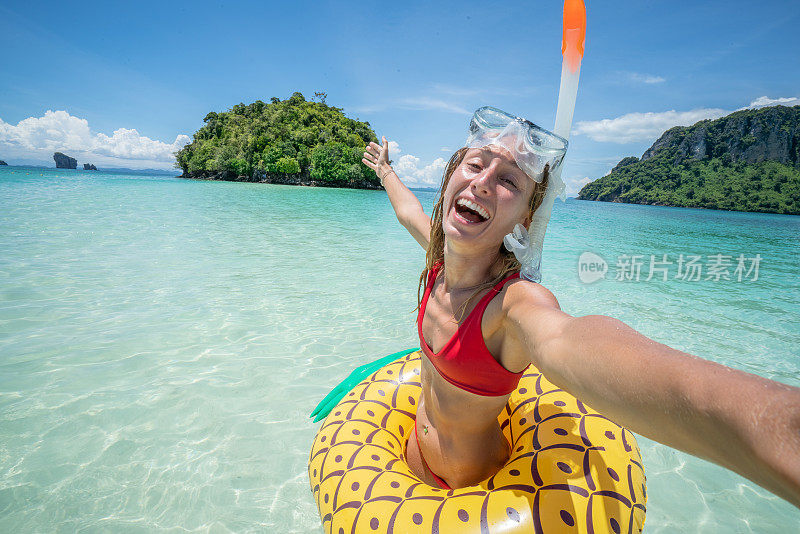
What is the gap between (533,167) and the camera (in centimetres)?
147

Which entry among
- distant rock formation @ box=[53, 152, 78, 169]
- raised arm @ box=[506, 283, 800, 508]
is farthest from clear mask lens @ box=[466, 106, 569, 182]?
distant rock formation @ box=[53, 152, 78, 169]

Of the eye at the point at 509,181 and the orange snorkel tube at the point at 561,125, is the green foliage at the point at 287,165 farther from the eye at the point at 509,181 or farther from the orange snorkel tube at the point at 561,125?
the eye at the point at 509,181

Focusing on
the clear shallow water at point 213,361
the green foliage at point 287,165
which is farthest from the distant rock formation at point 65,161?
the clear shallow water at point 213,361

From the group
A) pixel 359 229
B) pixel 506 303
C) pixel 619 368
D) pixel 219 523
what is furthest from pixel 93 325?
pixel 359 229

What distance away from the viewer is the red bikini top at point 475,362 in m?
1.34

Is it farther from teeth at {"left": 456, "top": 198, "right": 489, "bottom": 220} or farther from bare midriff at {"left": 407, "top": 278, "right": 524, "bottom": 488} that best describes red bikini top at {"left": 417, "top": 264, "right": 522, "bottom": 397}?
teeth at {"left": 456, "top": 198, "right": 489, "bottom": 220}

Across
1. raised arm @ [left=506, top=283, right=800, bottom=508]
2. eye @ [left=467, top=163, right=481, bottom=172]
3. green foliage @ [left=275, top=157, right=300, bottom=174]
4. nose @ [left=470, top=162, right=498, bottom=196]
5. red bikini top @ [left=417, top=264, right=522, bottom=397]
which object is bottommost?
red bikini top @ [left=417, top=264, right=522, bottom=397]

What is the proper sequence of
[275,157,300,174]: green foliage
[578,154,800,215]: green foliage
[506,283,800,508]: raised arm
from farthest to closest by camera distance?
1. [578,154,800,215]: green foliage
2. [275,157,300,174]: green foliage
3. [506,283,800,508]: raised arm

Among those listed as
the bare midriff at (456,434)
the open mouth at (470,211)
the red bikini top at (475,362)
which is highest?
the open mouth at (470,211)

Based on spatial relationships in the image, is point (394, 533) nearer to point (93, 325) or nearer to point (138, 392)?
point (138, 392)

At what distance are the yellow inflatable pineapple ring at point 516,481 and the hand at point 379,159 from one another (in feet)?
6.28

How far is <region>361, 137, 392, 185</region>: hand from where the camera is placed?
309 centimetres

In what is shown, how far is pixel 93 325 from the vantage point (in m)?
4.15

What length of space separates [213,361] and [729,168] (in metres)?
97.6
